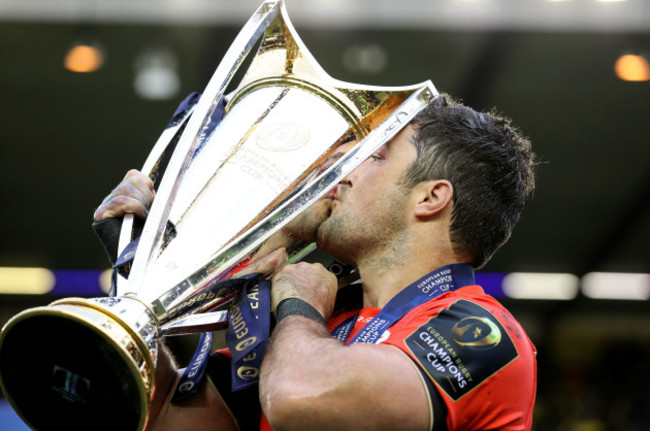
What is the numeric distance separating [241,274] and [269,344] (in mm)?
159

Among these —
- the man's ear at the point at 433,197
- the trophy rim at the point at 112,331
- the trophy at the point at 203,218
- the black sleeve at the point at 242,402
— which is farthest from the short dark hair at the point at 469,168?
the trophy rim at the point at 112,331

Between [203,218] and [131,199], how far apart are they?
8.7 inches

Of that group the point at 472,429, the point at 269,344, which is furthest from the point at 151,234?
the point at 472,429

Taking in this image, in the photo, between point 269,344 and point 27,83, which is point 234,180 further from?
point 27,83

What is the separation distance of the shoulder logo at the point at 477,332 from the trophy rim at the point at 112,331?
→ 1.85 feet

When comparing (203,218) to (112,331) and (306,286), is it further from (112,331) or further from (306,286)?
(112,331)

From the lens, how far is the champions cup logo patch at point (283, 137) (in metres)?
1.72

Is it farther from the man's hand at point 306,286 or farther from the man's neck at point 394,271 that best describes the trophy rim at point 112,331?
the man's neck at point 394,271

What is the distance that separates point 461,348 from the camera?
152 centimetres

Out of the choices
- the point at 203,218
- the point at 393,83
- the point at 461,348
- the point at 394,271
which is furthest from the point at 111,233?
the point at 393,83

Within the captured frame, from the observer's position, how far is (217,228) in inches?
62.8

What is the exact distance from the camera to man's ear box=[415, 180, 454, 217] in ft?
6.18

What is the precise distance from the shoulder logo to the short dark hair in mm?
352

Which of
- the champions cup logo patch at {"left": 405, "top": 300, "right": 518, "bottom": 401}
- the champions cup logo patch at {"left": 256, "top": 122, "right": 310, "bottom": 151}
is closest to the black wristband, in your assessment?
the champions cup logo patch at {"left": 405, "top": 300, "right": 518, "bottom": 401}
